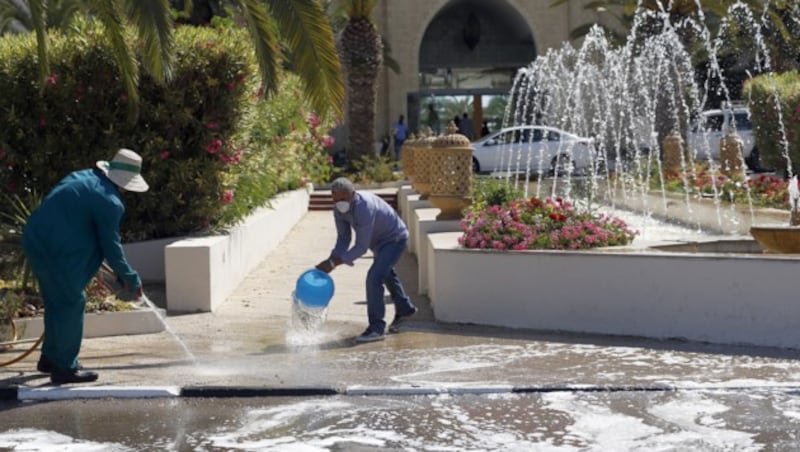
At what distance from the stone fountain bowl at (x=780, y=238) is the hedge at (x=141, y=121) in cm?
556

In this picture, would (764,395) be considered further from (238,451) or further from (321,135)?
(321,135)

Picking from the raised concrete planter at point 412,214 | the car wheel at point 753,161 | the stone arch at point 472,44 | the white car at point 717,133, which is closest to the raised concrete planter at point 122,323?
the raised concrete planter at point 412,214

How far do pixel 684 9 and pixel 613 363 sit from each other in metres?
24.5

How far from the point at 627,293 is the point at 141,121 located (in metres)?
5.67

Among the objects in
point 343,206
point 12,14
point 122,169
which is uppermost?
point 12,14

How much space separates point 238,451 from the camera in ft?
24.1

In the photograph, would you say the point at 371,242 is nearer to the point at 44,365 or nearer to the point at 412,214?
the point at 44,365

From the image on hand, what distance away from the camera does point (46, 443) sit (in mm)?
7613

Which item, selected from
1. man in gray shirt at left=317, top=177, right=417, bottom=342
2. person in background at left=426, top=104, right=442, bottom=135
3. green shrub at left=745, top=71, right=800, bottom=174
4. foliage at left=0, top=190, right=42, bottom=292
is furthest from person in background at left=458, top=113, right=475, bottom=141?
man in gray shirt at left=317, top=177, right=417, bottom=342

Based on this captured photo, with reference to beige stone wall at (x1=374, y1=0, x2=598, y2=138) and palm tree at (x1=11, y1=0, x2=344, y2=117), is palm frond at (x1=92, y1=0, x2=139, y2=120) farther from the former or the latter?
beige stone wall at (x1=374, y1=0, x2=598, y2=138)

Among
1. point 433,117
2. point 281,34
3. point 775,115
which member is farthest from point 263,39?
point 433,117

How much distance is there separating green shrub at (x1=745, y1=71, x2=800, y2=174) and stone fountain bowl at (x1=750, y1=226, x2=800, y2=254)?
11.6 m

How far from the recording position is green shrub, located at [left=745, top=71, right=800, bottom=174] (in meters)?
23.6

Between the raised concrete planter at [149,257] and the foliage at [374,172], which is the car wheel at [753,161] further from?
the raised concrete planter at [149,257]
